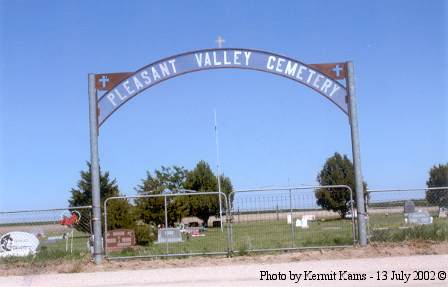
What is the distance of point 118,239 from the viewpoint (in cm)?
1438

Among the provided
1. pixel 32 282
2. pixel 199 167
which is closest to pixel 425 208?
pixel 32 282

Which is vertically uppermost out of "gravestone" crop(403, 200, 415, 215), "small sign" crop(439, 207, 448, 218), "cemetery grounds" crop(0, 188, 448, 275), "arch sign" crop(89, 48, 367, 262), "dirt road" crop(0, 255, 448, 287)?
"arch sign" crop(89, 48, 367, 262)

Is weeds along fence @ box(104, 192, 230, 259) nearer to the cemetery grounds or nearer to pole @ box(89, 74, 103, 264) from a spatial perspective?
the cemetery grounds

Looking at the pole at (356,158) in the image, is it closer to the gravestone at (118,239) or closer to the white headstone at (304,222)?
the white headstone at (304,222)

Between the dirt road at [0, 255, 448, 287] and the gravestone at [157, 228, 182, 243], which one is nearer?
the dirt road at [0, 255, 448, 287]

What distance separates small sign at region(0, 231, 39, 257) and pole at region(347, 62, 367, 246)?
24.9ft

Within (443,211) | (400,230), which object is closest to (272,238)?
(400,230)

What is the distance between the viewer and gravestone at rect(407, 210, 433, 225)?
14695 millimetres

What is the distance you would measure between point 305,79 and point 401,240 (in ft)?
14.3

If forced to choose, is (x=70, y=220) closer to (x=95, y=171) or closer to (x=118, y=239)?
(x=118, y=239)

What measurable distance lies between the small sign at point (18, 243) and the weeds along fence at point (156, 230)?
1.81 m

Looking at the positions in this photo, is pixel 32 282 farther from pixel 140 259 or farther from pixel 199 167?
pixel 199 167

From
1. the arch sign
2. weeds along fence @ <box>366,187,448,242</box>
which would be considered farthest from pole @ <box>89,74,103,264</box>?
weeds along fence @ <box>366,187,448,242</box>

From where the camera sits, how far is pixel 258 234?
1445 centimetres
